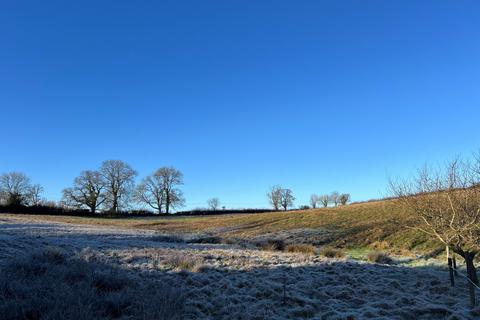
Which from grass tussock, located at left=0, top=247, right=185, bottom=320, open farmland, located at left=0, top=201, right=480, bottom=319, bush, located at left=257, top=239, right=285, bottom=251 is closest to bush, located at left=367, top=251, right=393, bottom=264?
open farmland, located at left=0, top=201, right=480, bottom=319

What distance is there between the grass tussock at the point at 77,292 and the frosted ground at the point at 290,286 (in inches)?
34.0

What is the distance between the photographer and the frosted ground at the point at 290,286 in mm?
9766

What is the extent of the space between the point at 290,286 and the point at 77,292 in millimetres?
6332

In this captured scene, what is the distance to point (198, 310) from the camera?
901 centimetres

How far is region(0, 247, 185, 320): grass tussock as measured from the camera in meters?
6.93

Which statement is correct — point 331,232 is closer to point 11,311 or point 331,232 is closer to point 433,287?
point 433,287

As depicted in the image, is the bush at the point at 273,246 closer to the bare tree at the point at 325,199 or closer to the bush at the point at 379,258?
the bush at the point at 379,258

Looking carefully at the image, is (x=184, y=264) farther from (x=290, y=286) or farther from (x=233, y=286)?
(x=290, y=286)

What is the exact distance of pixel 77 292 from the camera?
26.8 feet

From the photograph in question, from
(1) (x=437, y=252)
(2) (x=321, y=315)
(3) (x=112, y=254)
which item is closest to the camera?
(2) (x=321, y=315)

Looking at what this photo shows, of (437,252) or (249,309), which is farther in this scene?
(437,252)

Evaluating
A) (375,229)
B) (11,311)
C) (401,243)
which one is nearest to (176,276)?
(11,311)

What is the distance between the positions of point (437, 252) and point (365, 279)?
10331 mm

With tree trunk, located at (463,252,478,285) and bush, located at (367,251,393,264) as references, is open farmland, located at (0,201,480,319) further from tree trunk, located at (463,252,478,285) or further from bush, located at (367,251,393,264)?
bush, located at (367,251,393,264)
